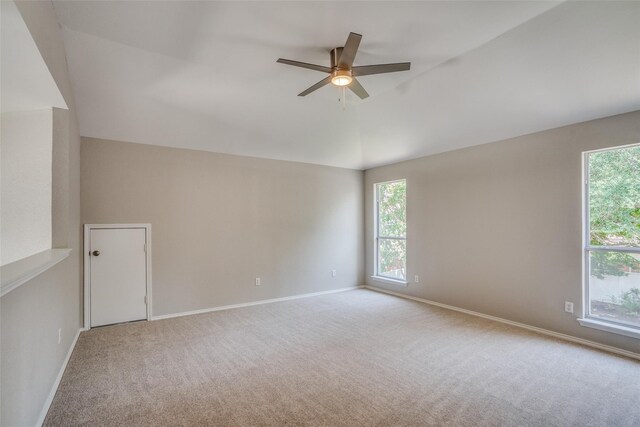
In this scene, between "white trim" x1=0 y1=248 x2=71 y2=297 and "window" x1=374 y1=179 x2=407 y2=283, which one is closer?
"white trim" x1=0 y1=248 x2=71 y2=297

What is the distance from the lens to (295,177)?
19.6ft

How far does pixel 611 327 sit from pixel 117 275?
5.94m

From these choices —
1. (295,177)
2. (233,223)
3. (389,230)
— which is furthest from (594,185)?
(233,223)

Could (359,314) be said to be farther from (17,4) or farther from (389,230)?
(17,4)

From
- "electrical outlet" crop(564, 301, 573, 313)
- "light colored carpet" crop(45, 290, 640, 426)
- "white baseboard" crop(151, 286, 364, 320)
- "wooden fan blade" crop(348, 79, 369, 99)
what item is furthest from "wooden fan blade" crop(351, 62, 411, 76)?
"white baseboard" crop(151, 286, 364, 320)

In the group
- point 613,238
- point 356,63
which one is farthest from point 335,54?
point 613,238

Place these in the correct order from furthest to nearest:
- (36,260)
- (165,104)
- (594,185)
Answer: (165,104), (594,185), (36,260)

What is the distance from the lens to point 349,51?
2.54 m

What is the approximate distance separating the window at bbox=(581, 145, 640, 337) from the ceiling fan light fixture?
3032 mm

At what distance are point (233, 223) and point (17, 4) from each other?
390 centimetres

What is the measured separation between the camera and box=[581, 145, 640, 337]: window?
135 inches

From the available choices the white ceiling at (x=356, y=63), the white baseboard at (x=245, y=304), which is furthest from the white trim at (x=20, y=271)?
the white baseboard at (x=245, y=304)

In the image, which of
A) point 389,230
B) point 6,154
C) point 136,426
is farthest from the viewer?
point 389,230

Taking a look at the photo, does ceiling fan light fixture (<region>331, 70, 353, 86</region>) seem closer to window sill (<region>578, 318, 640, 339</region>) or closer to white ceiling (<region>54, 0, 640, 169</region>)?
white ceiling (<region>54, 0, 640, 169</region>)
